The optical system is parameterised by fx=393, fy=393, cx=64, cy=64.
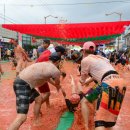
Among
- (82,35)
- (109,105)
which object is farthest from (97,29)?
(109,105)

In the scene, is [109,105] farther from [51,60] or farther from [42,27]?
[42,27]

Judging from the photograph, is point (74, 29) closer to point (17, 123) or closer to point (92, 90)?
point (92, 90)

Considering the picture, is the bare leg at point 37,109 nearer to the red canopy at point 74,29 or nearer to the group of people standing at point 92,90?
the group of people standing at point 92,90

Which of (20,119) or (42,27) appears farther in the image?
(42,27)

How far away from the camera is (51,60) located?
6.62m

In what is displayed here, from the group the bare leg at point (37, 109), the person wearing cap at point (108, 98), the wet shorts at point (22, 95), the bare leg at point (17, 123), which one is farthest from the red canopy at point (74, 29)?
the person wearing cap at point (108, 98)

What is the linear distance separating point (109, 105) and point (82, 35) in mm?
16810

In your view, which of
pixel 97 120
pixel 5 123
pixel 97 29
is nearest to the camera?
pixel 97 120

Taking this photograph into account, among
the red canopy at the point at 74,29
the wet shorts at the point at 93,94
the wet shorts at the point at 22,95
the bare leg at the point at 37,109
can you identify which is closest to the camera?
the wet shorts at the point at 22,95

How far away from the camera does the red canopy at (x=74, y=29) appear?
2075 centimetres

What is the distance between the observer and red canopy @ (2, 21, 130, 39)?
20750mm

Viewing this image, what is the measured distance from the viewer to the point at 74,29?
2109cm

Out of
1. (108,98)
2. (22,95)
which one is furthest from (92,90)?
(108,98)

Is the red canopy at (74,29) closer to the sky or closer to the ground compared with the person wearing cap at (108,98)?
closer to the sky
